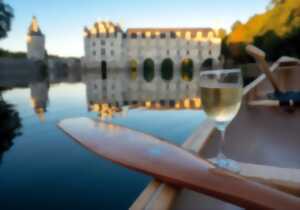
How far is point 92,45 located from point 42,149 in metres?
33.1

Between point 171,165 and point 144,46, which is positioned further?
point 144,46

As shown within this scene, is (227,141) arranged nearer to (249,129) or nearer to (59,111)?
(249,129)

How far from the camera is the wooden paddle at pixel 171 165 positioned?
350mm

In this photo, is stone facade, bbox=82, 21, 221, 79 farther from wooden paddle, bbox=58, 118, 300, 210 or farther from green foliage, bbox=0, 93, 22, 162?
wooden paddle, bbox=58, 118, 300, 210

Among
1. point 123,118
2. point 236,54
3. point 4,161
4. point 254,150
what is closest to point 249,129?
point 254,150

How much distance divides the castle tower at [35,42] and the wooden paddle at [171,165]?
117 ft

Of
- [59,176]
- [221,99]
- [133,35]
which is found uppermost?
[133,35]

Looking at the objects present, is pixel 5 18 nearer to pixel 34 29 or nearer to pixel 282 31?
pixel 34 29

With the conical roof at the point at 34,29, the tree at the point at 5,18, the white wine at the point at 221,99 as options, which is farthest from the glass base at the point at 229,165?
the conical roof at the point at 34,29

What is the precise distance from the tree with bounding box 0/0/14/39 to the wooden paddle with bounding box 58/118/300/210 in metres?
25.9

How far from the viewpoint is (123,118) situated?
619cm

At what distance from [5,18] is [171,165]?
26.3 m

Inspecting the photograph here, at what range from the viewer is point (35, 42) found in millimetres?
33969

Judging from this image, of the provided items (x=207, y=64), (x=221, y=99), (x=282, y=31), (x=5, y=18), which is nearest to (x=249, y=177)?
(x=221, y=99)
